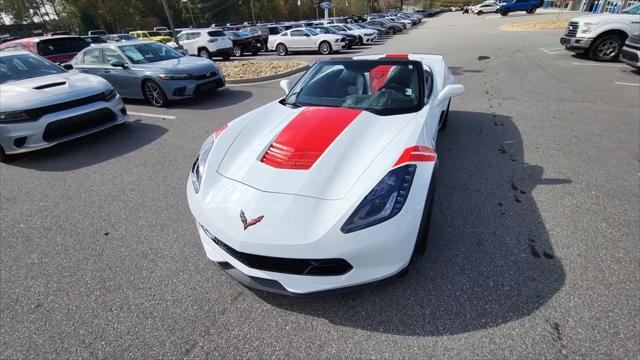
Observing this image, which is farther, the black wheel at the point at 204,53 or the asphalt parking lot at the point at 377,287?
the black wheel at the point at 204,53

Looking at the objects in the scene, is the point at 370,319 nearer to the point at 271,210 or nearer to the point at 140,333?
the point at 271,210

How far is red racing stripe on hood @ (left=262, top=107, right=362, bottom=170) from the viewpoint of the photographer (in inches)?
82.2

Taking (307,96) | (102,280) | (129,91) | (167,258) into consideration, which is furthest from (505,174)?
(129,91)

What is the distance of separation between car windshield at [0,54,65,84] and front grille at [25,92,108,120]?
124 centimetres

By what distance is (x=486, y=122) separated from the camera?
508cm

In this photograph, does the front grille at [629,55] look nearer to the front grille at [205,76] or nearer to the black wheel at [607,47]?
the black wheel at [607,47]

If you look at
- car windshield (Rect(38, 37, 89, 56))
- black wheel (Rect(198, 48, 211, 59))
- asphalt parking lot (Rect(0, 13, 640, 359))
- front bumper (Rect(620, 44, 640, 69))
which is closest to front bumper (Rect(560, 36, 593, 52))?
front bumper (Rect(620, 44, 640, 69))

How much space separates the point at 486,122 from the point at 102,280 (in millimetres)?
5570

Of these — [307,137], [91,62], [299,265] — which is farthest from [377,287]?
[91,62]

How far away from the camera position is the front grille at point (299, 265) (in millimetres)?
1678

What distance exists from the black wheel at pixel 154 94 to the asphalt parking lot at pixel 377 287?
8.89 ft

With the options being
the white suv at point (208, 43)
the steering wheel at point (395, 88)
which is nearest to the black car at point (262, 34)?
the white suv at point (208, 43)

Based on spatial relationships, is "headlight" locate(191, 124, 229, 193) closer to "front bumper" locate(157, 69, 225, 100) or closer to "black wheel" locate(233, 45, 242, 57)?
"front bumper" locate(157, 69, 225, 100)

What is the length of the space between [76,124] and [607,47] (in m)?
13.9
